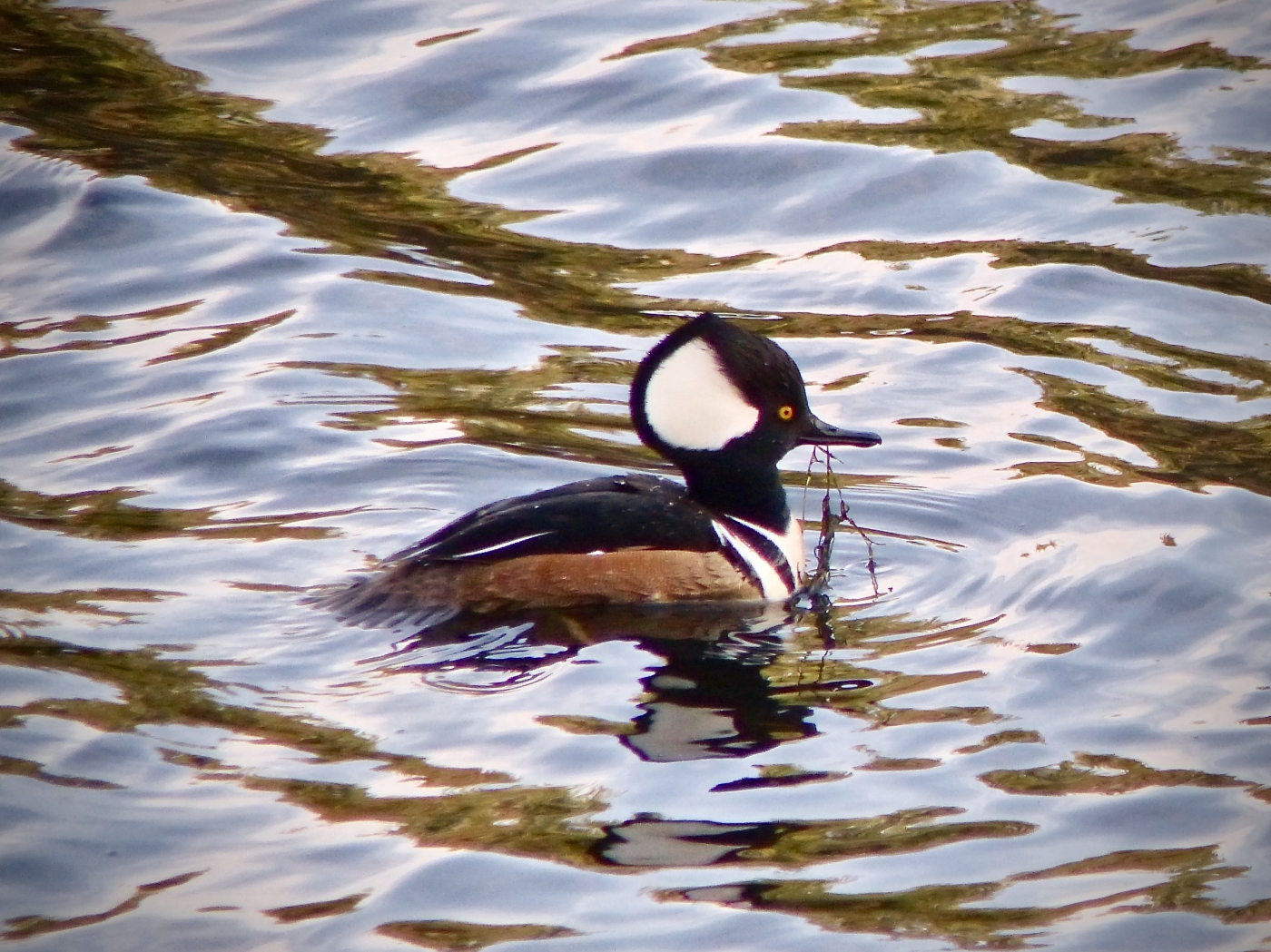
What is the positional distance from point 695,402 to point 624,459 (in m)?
1.18

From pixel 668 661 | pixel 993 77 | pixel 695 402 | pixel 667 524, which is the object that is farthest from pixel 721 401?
pixel 993 77

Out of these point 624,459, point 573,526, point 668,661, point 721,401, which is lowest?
point 668,661

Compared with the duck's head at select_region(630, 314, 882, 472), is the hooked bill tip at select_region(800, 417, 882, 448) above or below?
below

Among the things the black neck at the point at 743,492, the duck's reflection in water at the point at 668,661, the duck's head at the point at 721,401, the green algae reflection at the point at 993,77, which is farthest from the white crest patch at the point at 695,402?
the green algae reflection at the point at 993,77

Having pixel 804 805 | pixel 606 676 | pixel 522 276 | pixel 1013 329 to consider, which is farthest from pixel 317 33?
pixel 804 805

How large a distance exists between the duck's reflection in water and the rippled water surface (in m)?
0.03

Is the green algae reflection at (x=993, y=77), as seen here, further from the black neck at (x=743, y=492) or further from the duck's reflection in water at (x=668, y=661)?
the duck's reflection in water at (x=668, y=661)

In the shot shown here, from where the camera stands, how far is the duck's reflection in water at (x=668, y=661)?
5.56 metres

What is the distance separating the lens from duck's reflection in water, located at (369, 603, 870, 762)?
5.56 meters

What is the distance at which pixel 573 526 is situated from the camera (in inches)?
252

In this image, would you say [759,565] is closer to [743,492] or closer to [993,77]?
[743,492]

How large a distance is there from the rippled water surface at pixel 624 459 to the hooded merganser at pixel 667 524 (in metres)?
0.18

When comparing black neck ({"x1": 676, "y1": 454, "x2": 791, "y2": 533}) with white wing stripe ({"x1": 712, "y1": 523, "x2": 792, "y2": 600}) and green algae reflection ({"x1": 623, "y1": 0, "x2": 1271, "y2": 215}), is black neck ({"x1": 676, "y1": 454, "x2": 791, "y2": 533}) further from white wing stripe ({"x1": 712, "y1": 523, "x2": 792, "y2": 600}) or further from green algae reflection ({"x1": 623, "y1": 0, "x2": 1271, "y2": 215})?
green algae reflection ({"x1": 623, "y1": 0, "x2": 1271, "y2": 215})

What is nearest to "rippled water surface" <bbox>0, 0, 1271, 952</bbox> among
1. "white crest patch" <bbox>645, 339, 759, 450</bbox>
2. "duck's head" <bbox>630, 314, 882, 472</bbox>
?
"duck's head" <bbox>630, 314, 882, 472</bbox>
